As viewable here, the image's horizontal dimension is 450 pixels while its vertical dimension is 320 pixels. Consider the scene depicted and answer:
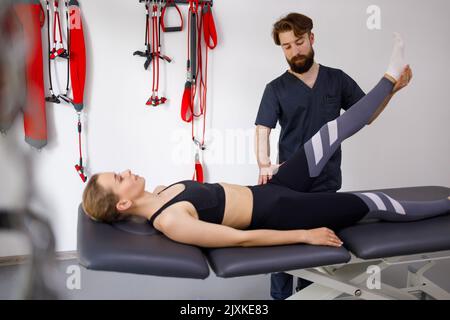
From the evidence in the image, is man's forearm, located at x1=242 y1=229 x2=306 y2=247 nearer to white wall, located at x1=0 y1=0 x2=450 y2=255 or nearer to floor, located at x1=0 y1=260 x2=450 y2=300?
floor, located at x1=0 y1=260 x2=450 y2=300

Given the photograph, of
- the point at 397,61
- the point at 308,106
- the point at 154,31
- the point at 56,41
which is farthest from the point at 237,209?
the point at 56,41

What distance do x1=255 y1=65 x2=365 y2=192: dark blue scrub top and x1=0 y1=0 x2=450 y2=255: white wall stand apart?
707mm

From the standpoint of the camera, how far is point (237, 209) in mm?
1667

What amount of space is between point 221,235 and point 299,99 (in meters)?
0.88

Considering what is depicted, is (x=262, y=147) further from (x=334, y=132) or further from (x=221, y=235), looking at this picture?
(x=221, y=235)

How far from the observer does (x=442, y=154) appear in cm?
331

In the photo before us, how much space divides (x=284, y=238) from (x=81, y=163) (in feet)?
4.97

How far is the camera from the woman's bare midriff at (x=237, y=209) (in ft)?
5.43

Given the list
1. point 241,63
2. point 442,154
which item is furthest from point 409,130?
point 241,63

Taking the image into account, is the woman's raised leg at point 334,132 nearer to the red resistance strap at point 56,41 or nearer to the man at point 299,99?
the man at point 299,99

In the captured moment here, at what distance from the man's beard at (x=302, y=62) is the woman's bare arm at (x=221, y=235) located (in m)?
0.87

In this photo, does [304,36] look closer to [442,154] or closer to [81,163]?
[81,163]

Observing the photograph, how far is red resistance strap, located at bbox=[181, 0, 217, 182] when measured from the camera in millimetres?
2604

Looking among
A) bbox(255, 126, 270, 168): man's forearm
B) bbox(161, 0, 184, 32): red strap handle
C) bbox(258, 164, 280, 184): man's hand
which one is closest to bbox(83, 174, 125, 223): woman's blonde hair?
bbox(258, 164, 280, 184): man's hand
